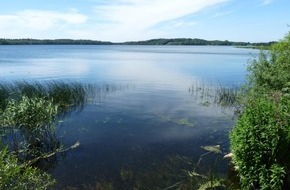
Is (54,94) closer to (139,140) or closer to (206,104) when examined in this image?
(139,140)

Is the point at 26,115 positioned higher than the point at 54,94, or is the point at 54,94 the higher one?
the point at 26,115

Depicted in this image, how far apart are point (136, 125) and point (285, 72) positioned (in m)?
10.2

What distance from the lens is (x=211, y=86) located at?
3975 centimetres

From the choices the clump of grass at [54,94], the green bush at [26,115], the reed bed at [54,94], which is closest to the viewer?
the green bush at [26,115]

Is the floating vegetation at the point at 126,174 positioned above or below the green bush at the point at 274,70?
below

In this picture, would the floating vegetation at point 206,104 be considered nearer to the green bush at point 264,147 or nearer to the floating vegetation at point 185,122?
the floating vegetation at point 185,122

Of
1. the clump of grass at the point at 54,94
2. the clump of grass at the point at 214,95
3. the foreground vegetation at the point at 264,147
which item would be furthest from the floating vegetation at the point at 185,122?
Answer: the foreground vegetation at the point at 264,147

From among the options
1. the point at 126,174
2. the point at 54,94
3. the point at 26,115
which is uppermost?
the point at 26,115

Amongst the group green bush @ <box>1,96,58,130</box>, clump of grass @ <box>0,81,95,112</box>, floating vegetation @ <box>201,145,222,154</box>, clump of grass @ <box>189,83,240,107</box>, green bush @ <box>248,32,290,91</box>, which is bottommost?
clump of grass @ <box>189,83,240,107</box>

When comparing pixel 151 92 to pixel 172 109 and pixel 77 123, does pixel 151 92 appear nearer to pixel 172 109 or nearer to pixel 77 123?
pixel 172 109

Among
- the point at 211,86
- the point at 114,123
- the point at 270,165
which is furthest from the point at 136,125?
the point at 211,86

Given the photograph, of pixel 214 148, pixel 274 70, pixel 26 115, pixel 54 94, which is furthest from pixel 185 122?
pixel 26 115

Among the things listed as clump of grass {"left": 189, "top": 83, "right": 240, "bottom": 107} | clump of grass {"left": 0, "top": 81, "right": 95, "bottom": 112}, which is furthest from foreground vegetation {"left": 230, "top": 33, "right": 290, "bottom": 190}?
clump of grass {"left": 0, "top": 81, "right": 95, "bottom": 112}

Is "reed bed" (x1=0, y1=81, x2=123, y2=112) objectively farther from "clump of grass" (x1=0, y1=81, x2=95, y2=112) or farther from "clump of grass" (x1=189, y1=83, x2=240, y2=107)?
"clump of grass" (x1=189, y1=83, x2=240, y2=107)
